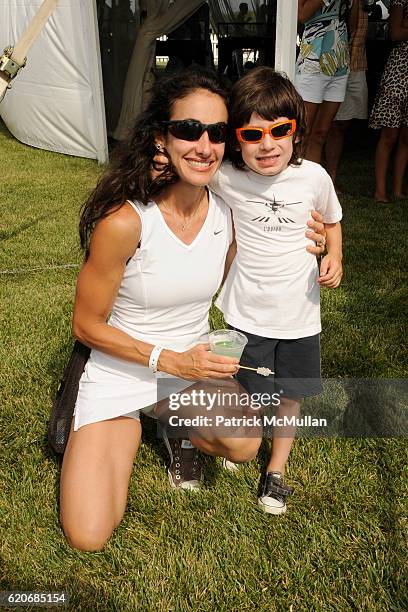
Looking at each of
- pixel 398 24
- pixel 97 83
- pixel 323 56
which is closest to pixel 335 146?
pixel 323 56

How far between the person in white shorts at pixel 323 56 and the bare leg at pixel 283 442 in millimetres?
3428

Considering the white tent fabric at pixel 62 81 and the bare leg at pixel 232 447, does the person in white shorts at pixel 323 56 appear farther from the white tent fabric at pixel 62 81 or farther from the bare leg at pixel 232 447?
the bare leg at pixel 232 447

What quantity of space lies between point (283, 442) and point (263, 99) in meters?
1.28

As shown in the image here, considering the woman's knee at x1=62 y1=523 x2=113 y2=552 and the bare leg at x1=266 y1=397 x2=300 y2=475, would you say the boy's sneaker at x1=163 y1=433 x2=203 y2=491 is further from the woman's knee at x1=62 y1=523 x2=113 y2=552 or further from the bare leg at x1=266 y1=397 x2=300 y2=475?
the woman's knee at x1=62 y1=523 x2=113 y2=552

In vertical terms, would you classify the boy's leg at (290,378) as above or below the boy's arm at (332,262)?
below

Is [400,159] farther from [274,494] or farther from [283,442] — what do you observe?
[274,494]

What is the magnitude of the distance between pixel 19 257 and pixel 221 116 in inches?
120

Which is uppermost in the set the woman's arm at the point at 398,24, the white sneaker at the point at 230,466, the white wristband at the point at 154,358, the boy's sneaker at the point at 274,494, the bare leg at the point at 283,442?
the woman's arm at the point at 398,24

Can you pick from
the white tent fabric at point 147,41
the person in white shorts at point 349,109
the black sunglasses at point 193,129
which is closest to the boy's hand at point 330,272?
the black sunglasses at point 193,129

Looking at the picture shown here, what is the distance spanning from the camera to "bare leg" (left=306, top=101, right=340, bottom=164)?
5453 millimetres

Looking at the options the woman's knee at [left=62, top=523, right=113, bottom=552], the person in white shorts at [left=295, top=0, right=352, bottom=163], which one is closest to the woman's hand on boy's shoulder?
the woman's knee at [left=62, top=523, right=113, bottom=552]

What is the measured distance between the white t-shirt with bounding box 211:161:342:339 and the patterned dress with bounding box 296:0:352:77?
3.55 metres

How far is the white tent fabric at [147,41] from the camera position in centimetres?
864

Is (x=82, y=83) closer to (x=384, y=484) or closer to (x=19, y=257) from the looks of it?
(x=19, y=257)
